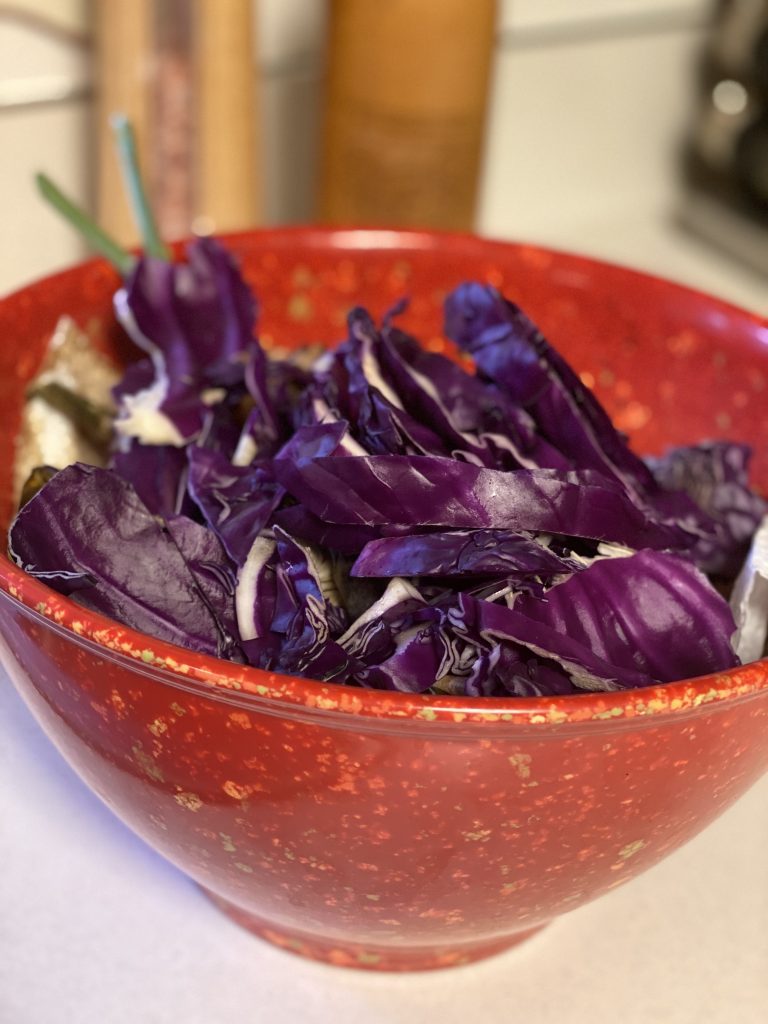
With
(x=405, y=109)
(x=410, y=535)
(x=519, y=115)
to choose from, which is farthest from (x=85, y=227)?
(x=519, y=115)

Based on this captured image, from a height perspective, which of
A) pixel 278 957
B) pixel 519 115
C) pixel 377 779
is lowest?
pixel 278 957

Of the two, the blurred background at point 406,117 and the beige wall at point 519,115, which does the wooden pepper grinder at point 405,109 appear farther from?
the beige wall at point 519,115

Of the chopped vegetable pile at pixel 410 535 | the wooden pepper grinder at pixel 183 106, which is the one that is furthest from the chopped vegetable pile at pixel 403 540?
the wooden pepper grinder at pixel 183 106

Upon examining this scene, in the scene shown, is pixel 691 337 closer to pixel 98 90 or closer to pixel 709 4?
pixel 98 90

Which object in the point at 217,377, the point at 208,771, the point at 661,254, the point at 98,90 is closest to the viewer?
the point at 208,771

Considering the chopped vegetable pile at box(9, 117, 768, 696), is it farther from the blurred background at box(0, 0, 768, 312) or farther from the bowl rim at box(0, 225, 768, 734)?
the blurred background at box(0, 0, 768, 312)

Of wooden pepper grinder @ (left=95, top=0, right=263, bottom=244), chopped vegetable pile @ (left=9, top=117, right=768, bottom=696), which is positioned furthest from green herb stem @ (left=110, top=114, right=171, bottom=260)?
wooden pepper grinder @ (left=95, top=0, right=263, bottom=244)

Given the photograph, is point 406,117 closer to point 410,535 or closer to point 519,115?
point 519,115

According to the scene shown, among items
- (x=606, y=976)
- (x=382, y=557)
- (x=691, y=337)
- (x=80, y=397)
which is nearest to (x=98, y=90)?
(x=80, y=397)
